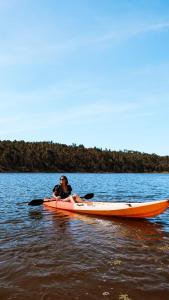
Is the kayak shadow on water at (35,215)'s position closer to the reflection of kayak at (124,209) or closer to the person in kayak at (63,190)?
the person in kayak at (63,190)

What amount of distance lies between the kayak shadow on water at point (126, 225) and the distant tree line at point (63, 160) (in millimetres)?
130454

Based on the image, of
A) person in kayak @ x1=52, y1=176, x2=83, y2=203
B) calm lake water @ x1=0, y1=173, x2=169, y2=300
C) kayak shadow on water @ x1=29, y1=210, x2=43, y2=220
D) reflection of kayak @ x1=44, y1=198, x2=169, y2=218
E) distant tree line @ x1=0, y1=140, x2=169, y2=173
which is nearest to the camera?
calm lake water @ x1=0, y1=173, x2=169, y2=300

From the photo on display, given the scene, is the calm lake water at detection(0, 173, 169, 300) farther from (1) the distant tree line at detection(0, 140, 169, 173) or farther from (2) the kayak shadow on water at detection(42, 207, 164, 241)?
(1) the distant tree line at detection(0, 140, 169, 173)

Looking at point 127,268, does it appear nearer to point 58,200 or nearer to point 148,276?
point 148,276

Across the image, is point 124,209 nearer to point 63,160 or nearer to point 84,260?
point 84,260

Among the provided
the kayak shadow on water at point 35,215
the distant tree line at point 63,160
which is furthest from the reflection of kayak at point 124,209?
the distant tree line at point 63,160

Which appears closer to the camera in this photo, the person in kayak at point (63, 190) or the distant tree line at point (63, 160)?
the person in kayak at point (63, 190)

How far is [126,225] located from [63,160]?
14787 centimetres

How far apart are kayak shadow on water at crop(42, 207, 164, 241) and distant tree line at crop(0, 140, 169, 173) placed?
428ft

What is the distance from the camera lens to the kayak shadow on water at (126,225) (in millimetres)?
13745

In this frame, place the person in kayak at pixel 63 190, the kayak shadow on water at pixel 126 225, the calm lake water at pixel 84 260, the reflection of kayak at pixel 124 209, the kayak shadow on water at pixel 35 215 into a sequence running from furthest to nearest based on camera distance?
1. the person in kayak at pixel 63 190
2. the kayak shadow on water at pixel 35 215
3. the reflection of kayak at pixel 124 209
4. the kayak shadow on water at pixel 126 225
5. the calm lake water at pixel 84 260

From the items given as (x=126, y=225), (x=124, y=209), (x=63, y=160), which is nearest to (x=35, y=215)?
(x=124, y=209)

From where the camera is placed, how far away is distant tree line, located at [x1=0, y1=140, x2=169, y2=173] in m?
150

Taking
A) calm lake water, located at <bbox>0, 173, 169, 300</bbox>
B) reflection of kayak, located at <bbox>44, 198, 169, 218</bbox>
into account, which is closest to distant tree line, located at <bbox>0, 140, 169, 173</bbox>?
reflection of kayak, located at <bbox>44, 198, 169, 218</bbox>
